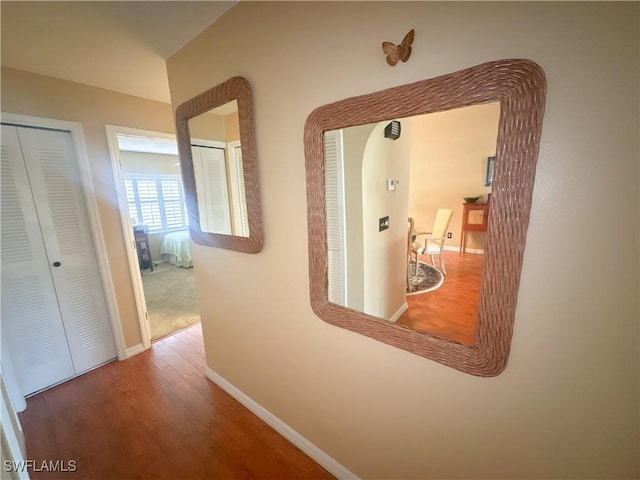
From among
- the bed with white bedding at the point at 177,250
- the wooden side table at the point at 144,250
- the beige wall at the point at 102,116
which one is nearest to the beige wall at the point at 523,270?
the beige wall at the point at 102,116

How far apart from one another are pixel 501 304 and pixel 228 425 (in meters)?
1.74

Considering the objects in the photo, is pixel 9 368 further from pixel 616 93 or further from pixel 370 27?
pixel 616 93

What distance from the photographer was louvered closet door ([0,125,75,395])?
5.46ft

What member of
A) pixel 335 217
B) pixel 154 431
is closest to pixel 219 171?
pixel 335 217

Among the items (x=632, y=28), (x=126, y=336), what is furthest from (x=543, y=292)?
(x=126, y=336)

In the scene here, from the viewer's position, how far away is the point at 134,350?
2.30 metres

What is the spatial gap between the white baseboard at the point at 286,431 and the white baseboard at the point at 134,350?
0.91 meters

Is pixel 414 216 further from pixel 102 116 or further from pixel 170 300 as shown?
pixel 170 300

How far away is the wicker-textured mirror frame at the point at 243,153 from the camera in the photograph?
3.97 feet

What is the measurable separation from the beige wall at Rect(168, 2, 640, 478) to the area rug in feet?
0.84

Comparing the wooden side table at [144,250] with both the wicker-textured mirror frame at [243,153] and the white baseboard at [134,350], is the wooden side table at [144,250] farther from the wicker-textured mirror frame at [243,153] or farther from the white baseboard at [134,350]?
the wicker-textured mirror frame at [243,153]

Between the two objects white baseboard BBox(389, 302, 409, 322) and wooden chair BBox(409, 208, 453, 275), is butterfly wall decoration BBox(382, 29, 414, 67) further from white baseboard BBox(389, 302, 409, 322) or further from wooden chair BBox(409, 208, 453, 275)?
white baseboard BBox(389, 302, 409, 322)

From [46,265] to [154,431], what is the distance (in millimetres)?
1465

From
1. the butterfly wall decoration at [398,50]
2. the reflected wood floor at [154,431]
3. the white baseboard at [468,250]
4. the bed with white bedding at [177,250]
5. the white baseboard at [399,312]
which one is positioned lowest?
the reflected wood floor at [154,431]
